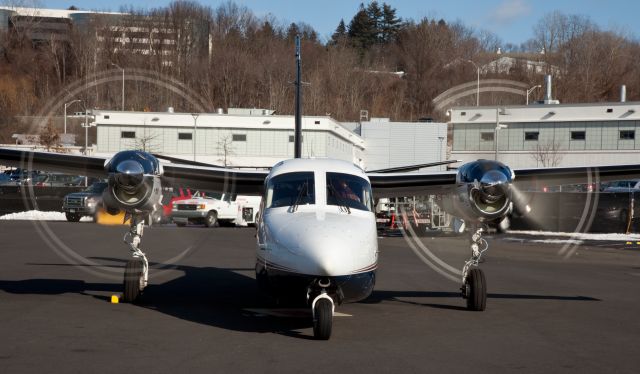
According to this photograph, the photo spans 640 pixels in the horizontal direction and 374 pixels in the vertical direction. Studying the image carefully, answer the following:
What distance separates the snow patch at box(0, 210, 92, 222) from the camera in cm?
4195

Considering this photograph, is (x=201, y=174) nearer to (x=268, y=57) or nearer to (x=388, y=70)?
(x=268, y=57)

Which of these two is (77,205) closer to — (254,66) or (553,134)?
(553,134)

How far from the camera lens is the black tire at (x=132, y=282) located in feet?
43.6

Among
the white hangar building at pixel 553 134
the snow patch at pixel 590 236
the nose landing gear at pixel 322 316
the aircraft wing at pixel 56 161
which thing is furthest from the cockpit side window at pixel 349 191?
the white hangar building at pixel 553 134

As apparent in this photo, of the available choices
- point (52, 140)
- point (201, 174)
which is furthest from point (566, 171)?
point (52, 140)

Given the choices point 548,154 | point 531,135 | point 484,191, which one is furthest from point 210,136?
point 484,191

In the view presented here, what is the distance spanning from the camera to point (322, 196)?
12.1m

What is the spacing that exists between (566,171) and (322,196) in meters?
5.00

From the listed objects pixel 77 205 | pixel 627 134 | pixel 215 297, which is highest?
pixel 627 134

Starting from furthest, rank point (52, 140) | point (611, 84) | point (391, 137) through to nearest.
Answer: point (611, 84) → point (52, 140) → point (391, 137)

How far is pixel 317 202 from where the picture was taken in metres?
12.0

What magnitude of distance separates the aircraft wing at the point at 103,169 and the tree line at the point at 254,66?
81.5 meters

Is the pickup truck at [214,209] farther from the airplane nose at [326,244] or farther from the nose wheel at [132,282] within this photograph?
the airplane nose at [326,244]

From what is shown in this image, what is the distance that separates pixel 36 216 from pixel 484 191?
34.1 m
